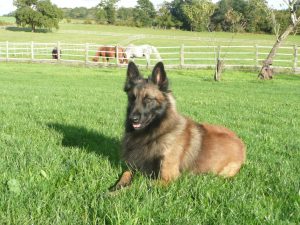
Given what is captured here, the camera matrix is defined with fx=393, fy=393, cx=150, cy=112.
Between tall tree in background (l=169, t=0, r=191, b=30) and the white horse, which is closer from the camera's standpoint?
the white horse

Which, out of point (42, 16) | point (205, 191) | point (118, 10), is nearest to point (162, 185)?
point (205, 191)

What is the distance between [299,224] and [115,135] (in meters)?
4.19

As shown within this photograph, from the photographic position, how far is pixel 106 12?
126 m

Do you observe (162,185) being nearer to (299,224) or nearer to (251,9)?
(299,224)

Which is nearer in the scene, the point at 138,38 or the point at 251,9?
the point at 251,9

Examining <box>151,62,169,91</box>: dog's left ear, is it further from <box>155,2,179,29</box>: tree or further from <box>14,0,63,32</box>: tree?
<box>155,2,179,29</box>: tree

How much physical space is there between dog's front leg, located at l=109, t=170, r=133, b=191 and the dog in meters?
0.02

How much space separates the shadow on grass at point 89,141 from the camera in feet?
18.5

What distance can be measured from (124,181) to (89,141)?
7.79 ft

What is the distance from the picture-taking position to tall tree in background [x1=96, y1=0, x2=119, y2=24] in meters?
125

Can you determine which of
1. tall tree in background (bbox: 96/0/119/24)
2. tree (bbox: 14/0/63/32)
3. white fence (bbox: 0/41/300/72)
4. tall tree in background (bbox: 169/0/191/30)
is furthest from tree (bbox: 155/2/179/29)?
white fence (bbox: 0/41/300/72)

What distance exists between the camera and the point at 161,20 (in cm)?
12212

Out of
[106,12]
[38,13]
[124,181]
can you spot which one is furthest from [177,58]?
[106,12]

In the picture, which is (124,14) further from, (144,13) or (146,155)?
(146,155)
